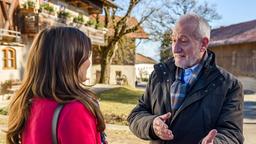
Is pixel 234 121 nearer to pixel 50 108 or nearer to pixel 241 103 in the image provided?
pixel 241 103

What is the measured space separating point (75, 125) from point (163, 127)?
948 mm

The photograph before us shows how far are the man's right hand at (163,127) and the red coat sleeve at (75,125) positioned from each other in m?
0.83

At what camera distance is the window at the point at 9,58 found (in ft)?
57.5

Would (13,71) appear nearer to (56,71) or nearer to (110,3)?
(110,3)

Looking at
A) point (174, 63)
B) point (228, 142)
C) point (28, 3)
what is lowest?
point (228, 142)

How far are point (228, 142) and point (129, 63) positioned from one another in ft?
131

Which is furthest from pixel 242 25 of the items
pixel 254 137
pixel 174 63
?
pixel 174 63

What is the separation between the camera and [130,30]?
29.8 meters

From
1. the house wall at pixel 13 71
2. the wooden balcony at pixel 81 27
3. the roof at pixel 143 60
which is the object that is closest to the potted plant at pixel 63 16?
the wooden balcony at pixel 81 27

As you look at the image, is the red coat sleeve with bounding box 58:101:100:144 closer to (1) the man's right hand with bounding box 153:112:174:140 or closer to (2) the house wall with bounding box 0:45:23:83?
(1) the man's right hand with bounding box 153:112:174:140

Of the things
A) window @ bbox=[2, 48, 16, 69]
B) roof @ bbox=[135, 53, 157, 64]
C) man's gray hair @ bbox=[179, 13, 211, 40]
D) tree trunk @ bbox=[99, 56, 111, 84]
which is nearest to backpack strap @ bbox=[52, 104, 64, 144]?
man's gray hair @ bbox=[179, 13, 211, 40]

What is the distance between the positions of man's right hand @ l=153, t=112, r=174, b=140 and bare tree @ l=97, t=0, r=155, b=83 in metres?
26.9

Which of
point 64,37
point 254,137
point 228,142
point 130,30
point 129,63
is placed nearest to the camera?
point 64,37

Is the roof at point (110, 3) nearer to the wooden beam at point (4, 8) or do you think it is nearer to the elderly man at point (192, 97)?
the wooden beam at point (4, 8)
